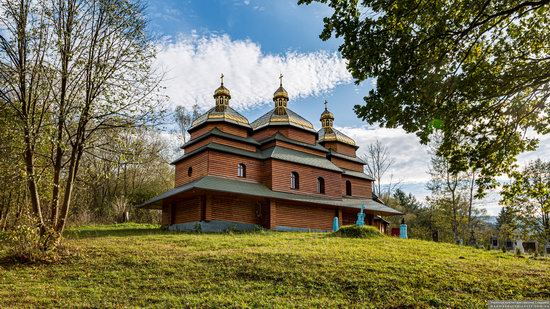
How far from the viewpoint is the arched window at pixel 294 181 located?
2290 cm

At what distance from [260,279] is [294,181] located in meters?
13.8

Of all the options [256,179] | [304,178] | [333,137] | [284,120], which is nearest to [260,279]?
[256,179]

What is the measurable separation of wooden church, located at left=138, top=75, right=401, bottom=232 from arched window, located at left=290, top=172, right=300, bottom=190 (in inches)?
0.7

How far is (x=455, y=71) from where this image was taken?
26.2 feet

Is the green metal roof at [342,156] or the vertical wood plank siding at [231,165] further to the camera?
the green metal roof at [342,156]

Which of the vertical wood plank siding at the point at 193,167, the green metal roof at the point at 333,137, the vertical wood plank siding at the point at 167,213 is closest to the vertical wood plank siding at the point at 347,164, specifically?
the green metal roof at the point at 333,137

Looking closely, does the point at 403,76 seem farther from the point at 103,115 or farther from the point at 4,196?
the point at 4,196

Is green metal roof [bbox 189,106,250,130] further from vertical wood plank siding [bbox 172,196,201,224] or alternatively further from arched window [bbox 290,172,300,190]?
vertical wood plank siding [bbox 172,196,201,224]

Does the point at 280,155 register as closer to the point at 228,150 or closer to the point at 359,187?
the point at 228,150

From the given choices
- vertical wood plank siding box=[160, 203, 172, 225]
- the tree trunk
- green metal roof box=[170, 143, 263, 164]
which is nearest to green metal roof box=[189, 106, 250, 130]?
green metal roof box=[170, 143, 263, 164]

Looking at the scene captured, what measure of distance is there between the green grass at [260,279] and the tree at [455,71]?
246 cm

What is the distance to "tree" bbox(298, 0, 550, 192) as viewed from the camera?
748 cm

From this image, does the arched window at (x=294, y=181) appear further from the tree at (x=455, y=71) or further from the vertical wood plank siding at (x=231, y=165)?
the tree at (x=455, y=71)

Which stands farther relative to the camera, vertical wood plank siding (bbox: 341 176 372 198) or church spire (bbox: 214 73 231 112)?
vertical wood plank siding (bbox: 341 176 372 198)
